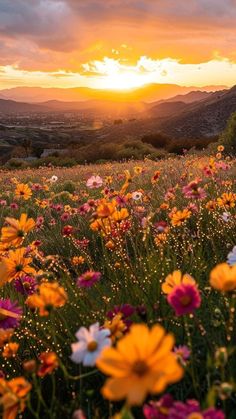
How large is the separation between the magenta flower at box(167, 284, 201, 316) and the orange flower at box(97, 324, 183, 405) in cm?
44

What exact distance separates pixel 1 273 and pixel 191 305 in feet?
2.37

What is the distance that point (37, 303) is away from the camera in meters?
1.50

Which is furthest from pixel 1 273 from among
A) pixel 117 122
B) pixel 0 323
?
pixel 117 122

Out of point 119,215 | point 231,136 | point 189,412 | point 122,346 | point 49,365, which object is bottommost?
point 231,136

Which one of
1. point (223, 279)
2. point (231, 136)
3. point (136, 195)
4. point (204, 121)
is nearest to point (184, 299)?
point (223, 279)

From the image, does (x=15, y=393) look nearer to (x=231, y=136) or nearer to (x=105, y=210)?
(x=105, y=210)

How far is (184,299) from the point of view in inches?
50.8

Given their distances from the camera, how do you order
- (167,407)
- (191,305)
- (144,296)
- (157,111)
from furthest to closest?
(157,111) < (144,296) < (191,305) < (167,407)

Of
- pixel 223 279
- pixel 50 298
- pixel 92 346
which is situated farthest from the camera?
pixel 50 298

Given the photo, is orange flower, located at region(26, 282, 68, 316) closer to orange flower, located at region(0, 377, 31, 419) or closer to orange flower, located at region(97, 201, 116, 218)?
orange flower, located at region(0, 377, 31, 419)

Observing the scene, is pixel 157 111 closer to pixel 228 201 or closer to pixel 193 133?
pixel 193 133

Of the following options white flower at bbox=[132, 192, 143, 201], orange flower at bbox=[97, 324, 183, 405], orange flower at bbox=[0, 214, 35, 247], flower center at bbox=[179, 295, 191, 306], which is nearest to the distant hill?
white flower at bbox=[132, 192, 143, 201]

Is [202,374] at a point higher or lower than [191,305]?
lower

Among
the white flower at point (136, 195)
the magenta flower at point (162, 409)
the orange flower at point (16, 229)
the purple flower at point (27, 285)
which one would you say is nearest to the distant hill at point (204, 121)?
the white flower at point (136, 195)
